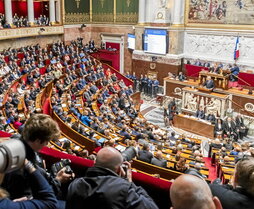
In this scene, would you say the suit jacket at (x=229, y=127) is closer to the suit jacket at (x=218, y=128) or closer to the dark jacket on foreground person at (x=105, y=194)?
the suit jacket at (x=218, y=128)

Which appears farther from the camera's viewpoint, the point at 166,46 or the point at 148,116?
the point at 166,46

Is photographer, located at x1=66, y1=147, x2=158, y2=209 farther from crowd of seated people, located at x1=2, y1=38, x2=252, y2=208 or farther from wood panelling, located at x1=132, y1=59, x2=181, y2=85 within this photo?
wood panelling, located at x1=132, y1=59, x2=181, y2=85

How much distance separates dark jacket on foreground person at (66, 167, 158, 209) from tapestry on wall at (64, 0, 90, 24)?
22.3 m

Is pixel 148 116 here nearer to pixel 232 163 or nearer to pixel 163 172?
pixel 232 163

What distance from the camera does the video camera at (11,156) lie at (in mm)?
1502

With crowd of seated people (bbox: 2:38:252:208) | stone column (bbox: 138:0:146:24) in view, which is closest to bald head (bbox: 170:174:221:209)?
crowd of seated people (bbox: 2:38:252:208)

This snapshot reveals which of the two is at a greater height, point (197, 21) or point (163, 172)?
point (197, 21)

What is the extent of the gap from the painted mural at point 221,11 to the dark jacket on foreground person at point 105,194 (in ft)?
56.7

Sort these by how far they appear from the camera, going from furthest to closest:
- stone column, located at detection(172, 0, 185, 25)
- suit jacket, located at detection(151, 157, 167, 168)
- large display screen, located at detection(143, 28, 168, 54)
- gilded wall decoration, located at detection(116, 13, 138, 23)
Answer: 1. gilded wall decoration, located at detection(116, 13, 138, 23)
2. large display screen, located at detection(143, 28, 168, 54)
3. stone column, located at detection(172, 0, 185, 25)
4. suit jacket, located at detection(151, 157, 167, 168)

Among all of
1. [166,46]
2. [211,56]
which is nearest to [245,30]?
[211,56]

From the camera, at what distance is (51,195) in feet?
6.88

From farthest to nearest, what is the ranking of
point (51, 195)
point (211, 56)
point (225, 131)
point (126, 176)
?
point (211, 56), point (225, 131), point (126, 176), point (51, 195)

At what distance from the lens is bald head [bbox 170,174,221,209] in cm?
178

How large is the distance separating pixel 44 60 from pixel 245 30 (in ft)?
38.0
